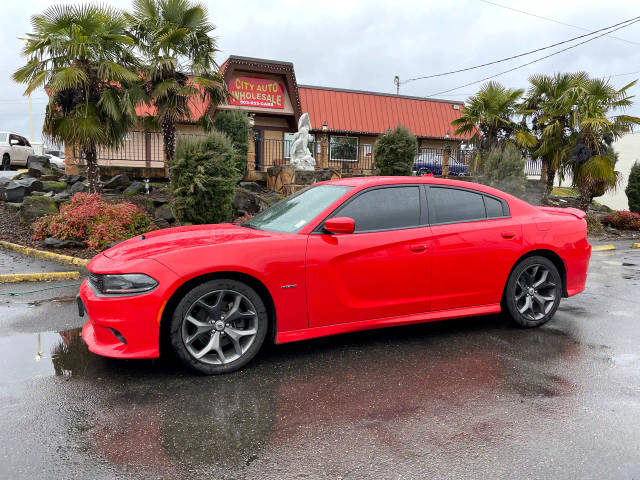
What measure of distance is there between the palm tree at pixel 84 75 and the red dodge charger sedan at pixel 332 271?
7442 millimetres

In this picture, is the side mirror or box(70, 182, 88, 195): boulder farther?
box(70, 182, 88, 195): boulder

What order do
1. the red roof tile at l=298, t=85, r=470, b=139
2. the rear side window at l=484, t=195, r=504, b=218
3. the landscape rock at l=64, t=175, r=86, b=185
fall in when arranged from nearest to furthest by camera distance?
1. the rear side window at l=484, t=195, r=504, b=218
2. the landscape rock at l=64, t=175, r=86, b=185
3. the red roof tile at l=298, t=85, r=470, b=139

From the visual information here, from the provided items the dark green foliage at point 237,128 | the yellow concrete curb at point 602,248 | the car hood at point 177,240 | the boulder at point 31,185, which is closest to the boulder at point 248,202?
the dark green foliage at point 237,128

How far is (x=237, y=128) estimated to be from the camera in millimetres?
15164

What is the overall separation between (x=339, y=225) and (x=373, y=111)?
2230 cm

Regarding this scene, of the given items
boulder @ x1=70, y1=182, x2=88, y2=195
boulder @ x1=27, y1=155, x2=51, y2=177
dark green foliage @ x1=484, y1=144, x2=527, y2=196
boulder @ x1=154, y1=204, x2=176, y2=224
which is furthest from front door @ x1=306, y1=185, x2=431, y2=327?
boulder @ x1=27, y1=155, x2=51, y2=177

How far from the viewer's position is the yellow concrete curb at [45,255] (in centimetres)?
806

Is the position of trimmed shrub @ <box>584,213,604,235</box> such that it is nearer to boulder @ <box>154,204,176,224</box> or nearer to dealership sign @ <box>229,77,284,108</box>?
boulder @ <box>154,204,176,224</box>

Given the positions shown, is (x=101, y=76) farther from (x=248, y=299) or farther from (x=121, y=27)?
(x=248, y=299)

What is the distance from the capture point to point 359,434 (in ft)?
9.48

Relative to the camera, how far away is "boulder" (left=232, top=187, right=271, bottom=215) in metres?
12.4

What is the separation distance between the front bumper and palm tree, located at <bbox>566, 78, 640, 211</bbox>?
48.6ft

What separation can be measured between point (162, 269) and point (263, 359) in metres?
1.17

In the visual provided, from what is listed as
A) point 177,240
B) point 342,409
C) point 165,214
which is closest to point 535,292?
point 342,409
